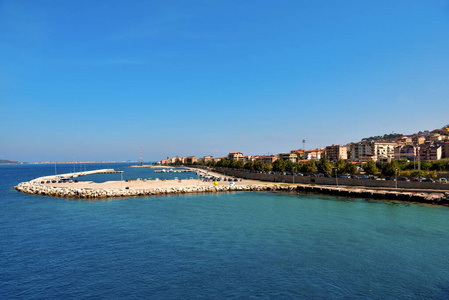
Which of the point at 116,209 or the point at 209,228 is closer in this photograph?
the point at 209,228

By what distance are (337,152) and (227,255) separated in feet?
438

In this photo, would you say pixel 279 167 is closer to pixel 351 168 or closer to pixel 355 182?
pixel 351 168

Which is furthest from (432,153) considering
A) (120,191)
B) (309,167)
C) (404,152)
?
(120,191)

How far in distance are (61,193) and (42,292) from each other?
154 feet

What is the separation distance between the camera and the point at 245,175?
10038 centimetres

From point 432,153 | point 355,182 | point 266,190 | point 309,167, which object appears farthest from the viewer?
point 432,153

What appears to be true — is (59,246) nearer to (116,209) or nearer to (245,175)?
(116,209)

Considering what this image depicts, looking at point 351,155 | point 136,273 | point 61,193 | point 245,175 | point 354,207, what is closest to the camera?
point 136,273

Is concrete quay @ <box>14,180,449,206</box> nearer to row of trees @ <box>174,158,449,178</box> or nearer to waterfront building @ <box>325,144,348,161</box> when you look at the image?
row of trees @ <box>174,158,449,178</box>

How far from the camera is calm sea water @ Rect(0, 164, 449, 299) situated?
52.7ft

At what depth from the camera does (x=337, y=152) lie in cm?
14150

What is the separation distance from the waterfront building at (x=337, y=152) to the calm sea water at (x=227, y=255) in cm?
10688

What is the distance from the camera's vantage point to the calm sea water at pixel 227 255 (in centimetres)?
1606

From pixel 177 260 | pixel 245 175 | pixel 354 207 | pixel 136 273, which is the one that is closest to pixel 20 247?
pixel 136 273
